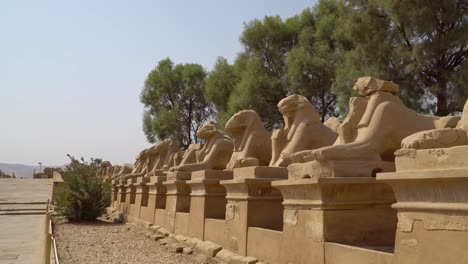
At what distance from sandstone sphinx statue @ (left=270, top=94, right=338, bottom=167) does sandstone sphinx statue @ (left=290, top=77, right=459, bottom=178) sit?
3.54ft

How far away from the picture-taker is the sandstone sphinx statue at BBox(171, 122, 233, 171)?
902 cm

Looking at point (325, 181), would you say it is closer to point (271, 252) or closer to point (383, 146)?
point (383, 146)

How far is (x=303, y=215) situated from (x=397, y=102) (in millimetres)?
1526

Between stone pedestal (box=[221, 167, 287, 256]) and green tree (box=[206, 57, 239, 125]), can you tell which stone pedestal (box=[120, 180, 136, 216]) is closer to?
stone pedestal (box=[221, 167, 287, 256])

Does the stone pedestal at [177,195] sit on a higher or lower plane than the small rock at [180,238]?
higher

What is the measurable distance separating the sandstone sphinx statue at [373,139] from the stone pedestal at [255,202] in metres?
1.09

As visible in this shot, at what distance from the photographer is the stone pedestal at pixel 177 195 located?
937 centimetres

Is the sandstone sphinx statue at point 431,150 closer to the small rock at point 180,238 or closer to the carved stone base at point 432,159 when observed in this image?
the carved stone base at point 432,159

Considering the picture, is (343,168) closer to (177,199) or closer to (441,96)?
(177,199)

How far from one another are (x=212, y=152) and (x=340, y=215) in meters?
4.78

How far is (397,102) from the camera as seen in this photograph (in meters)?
4.96

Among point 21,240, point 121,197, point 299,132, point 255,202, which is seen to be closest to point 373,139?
point 299,132

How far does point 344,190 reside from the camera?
452 cm

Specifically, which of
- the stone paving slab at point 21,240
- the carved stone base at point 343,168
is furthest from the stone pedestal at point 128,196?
the carved stone base at point 343,168
